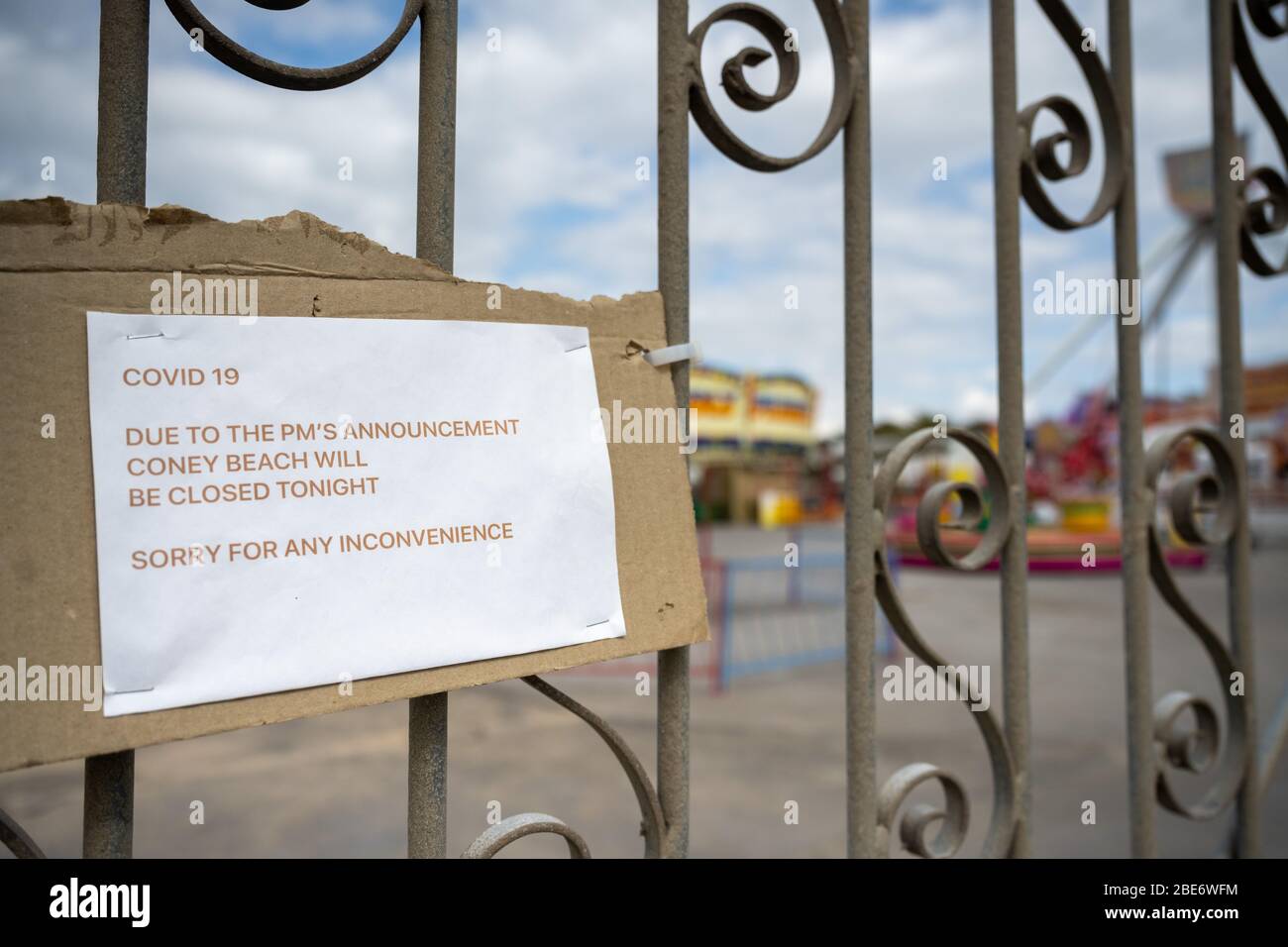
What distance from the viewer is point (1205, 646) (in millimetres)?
1537

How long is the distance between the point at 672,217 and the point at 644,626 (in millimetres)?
472

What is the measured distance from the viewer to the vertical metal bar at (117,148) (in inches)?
29.2

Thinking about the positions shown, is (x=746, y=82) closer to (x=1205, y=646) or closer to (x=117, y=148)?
(x=117, y=148)

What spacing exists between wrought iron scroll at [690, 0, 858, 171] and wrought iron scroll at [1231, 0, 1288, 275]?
40.1 inches

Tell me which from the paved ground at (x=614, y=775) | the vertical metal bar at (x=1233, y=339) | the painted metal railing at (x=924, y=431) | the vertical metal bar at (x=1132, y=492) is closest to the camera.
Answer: the painted metal railing at (x=924, y=431)

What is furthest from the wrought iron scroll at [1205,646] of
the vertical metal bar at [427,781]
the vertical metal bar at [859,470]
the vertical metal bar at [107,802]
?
the vertical metal bar at [107,802]

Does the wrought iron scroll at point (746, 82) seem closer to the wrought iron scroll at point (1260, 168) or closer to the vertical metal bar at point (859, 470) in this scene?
the vertical metal bar at point (859, 470)

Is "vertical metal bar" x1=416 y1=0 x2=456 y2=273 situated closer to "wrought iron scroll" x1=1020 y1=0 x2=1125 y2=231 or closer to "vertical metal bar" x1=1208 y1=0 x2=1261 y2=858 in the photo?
"wrought iron scroll" x1=1020 y1=0 x2=1125 y2=231

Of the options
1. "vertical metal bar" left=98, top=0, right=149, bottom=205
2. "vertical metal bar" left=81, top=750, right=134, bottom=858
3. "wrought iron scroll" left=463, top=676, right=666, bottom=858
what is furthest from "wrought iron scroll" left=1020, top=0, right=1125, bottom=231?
"vertical metal bar" left=81, top=750, right=134, bottom=858

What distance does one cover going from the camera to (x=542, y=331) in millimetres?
921

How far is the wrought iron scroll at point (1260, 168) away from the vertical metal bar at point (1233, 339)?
→ 0.15 feet

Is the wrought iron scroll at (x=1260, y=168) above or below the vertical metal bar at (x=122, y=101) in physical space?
above

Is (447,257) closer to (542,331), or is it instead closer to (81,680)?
(542,331)
